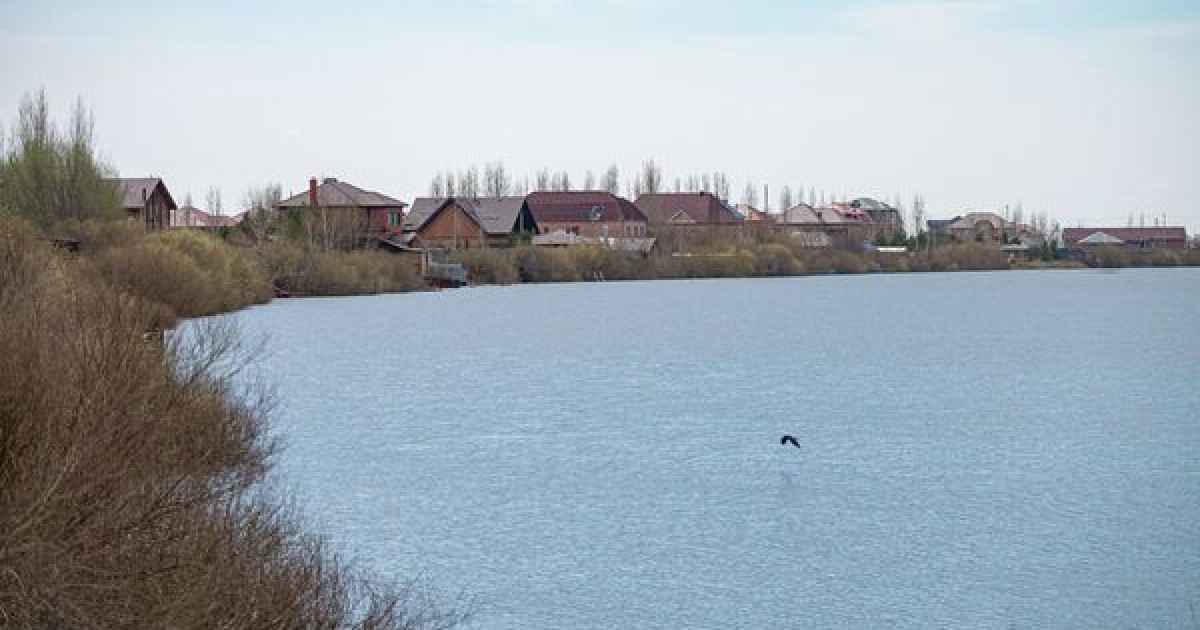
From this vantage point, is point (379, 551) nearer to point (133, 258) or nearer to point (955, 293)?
point (133, 258)

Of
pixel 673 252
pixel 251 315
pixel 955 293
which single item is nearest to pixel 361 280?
pixel 251 315

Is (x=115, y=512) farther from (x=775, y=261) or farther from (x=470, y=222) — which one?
(x=775, y=261)

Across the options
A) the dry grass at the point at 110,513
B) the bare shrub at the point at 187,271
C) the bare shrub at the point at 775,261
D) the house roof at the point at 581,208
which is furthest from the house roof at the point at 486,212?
the dry grass at the point at 110,513

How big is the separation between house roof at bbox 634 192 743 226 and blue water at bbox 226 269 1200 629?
92.2 m

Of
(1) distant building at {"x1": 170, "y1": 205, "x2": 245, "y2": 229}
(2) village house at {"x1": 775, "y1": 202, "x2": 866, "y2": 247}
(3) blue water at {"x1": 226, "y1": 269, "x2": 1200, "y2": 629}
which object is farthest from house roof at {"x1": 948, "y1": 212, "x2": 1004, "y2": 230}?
(3) blue water at {"x1": 226, "y1": 269, "x2": 1200, "y2": 629}

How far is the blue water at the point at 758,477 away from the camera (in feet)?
47.9

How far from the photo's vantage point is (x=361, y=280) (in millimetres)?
82688

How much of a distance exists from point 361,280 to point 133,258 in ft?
127

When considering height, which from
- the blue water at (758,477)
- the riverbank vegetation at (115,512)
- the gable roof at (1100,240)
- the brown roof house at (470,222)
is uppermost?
the brown roof house at (470,222)

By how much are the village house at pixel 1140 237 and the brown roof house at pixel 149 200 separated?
382ft

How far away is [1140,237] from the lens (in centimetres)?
18738

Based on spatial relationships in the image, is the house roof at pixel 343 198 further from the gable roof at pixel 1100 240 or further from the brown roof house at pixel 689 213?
the gable roof at pixel 1100 240

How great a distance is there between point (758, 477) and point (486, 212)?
333 feet

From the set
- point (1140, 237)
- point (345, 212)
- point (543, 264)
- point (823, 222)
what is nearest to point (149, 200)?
point (345, 212)
